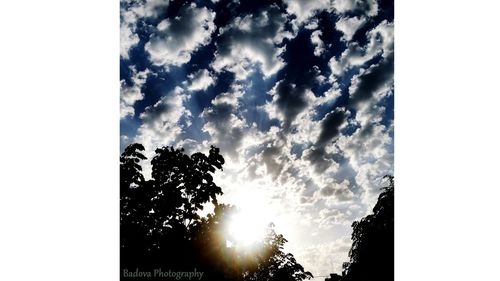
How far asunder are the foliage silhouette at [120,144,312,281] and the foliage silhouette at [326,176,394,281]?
458cm

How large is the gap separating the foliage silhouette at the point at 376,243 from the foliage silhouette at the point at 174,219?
458 centimetres

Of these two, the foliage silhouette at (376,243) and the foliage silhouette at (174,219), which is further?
the foliage silhouette at (376,243)

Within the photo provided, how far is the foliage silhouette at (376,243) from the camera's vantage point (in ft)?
32.9

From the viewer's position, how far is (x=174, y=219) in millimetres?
7492

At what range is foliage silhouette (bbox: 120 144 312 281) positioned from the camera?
22.6 feet

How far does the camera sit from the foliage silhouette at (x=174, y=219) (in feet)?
22.6

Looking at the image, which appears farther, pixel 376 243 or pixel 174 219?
pixel 376 243

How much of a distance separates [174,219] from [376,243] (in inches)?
260

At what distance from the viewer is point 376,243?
10.8 meters
